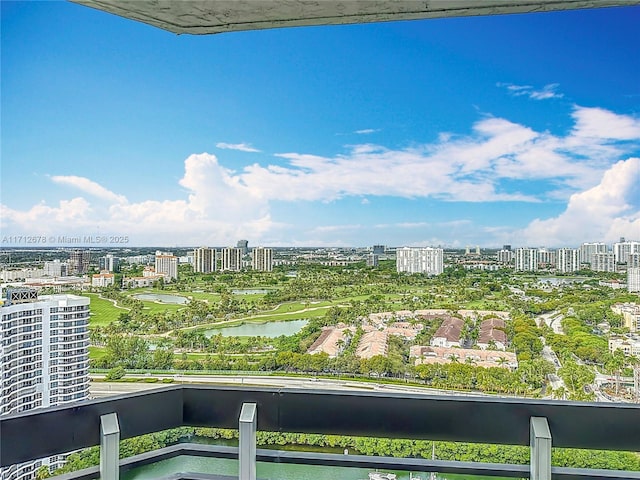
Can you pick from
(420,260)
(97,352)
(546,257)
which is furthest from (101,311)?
(546,257)

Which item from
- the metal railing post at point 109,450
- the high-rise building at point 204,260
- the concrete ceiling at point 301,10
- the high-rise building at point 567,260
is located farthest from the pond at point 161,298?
the high-rise building at point 567,260

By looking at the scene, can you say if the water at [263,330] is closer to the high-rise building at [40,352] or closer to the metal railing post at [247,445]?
the high-rise building at [40,352]

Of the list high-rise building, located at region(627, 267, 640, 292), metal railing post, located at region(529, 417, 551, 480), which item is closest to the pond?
metal railing post, located at region(529, 417, 551, 480)

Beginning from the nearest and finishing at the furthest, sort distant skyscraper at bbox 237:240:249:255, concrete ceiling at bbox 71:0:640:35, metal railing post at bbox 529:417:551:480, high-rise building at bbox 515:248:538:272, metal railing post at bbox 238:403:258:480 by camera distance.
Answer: metal railing post at bbox 529:417:551:480 < metal railing post at bbox 238:403:258:480 < concrete ceiling at bbox 71:0:640:35 < high-rise building at bbox 515:248:538:272 < distant skyscraper at bbox 237:240:249:255

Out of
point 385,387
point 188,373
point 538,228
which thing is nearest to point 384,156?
point 538,228

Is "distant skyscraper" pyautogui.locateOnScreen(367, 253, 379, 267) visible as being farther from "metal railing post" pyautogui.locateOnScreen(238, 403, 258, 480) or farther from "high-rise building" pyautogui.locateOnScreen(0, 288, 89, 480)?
"metal railing post" pyautogui.locateOnScreen(238, 403, 258, 480)

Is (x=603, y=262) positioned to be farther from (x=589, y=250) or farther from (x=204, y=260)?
(x=204, y=260)
